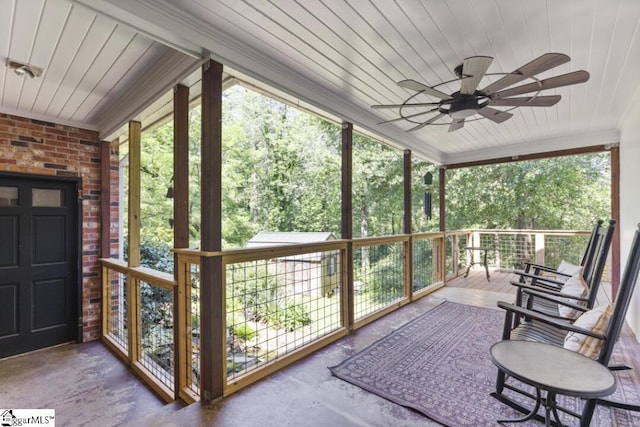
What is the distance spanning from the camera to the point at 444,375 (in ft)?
7.81

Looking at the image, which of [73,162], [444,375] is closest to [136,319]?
[73,162]

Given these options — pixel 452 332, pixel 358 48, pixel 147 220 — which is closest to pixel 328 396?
pixel 452 332

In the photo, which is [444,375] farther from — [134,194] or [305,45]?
[134,194]

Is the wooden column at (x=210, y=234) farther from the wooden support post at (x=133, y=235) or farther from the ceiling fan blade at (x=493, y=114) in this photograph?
the ceiling fan blade at (x=493, y=114)

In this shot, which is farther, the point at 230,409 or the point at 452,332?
the point at 452,332

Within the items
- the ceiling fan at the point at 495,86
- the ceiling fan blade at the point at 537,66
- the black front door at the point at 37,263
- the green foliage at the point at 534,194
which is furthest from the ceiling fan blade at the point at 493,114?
the green foliage at the point at 534,194

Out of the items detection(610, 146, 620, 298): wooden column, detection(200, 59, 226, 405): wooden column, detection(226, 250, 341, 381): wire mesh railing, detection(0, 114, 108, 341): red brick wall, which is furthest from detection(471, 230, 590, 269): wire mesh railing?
detection(0, 114, 108, 341): red brick wall

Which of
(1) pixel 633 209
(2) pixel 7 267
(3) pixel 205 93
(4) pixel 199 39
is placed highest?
(4) pixel 199 39

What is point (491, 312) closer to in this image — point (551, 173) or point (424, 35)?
point (424, 35)

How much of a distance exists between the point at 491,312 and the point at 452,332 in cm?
101

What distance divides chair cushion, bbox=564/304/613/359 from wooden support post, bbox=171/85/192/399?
2.53 metres

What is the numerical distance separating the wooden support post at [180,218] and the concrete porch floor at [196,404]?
29 cm

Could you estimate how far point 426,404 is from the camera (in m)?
2.01

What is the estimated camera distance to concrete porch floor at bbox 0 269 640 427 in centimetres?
191
